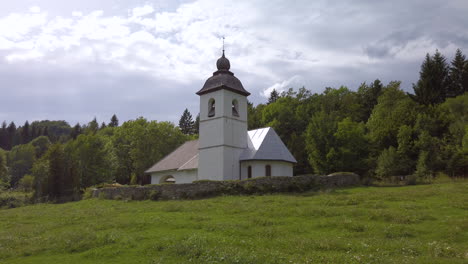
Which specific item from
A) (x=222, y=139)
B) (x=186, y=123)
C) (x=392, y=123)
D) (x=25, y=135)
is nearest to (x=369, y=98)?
(x=392, y=123)

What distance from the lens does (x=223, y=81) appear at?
1347 inches

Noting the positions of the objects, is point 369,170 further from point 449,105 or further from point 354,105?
point 354,105

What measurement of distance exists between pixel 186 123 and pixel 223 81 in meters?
61.6

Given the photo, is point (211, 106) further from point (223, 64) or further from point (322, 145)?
point (322, 145)

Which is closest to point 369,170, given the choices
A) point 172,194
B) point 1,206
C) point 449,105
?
point 449,105

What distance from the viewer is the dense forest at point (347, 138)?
118 ft

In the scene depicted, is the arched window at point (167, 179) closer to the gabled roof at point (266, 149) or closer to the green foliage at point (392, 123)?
the gabled roof at point (266, 149)

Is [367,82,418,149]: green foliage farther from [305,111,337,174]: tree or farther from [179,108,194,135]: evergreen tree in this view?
[179,108,194,135]: evergreen tree

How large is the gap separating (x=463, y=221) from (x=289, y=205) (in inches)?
300

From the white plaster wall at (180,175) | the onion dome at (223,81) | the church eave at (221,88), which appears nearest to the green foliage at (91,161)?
the white plaster wall at (180,175)

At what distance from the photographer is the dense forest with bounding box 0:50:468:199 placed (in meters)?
35.8

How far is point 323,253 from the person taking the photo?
391 inches

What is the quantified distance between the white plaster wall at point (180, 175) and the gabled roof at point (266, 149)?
5.38m

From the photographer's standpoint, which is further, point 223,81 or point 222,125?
point 223,81
